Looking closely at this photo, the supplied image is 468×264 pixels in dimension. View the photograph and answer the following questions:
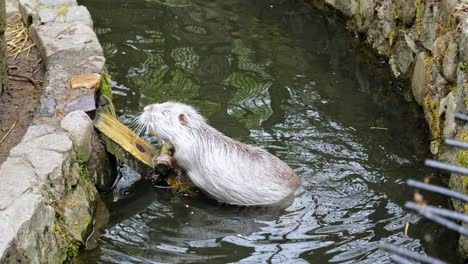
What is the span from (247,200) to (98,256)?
1.31 m

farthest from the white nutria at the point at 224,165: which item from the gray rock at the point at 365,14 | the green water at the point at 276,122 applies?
the gray rock at the point at 365,14

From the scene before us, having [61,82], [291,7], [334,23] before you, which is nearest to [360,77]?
[334,23]

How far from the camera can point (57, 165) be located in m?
4.91

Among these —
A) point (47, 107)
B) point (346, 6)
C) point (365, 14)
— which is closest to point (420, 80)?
point (365, 14)

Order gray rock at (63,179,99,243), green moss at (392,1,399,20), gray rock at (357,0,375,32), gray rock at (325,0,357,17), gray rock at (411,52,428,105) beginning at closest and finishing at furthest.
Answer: gray rock at (63,179,99,243)
gray rock at (411,52,428,105)
green moss at (392,1,399,20)
gray rock at (357,0,375,32)
gray rock at (325,0,357,17)

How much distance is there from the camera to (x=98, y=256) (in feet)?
16.6

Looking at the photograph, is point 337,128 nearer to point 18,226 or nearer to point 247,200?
point 247,200

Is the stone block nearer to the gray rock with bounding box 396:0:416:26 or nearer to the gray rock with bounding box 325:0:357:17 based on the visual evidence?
the gray rock with bounding box 396:0:416:26

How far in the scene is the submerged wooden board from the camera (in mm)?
5875

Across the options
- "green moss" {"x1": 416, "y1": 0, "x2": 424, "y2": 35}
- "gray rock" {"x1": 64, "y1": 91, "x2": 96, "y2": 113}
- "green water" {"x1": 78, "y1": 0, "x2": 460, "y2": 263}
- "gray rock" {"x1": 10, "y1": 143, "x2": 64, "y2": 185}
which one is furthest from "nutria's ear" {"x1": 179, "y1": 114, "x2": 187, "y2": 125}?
"green moss" {"x1": 416, "y1": 0, "x2": 424, "y2": 35}

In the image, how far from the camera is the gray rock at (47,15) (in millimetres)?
7081

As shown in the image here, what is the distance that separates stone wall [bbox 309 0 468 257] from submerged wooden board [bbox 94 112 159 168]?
2551 mm

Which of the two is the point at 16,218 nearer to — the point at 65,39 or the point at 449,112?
the point at 65,39

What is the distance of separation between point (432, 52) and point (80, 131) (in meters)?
→ 3.54
